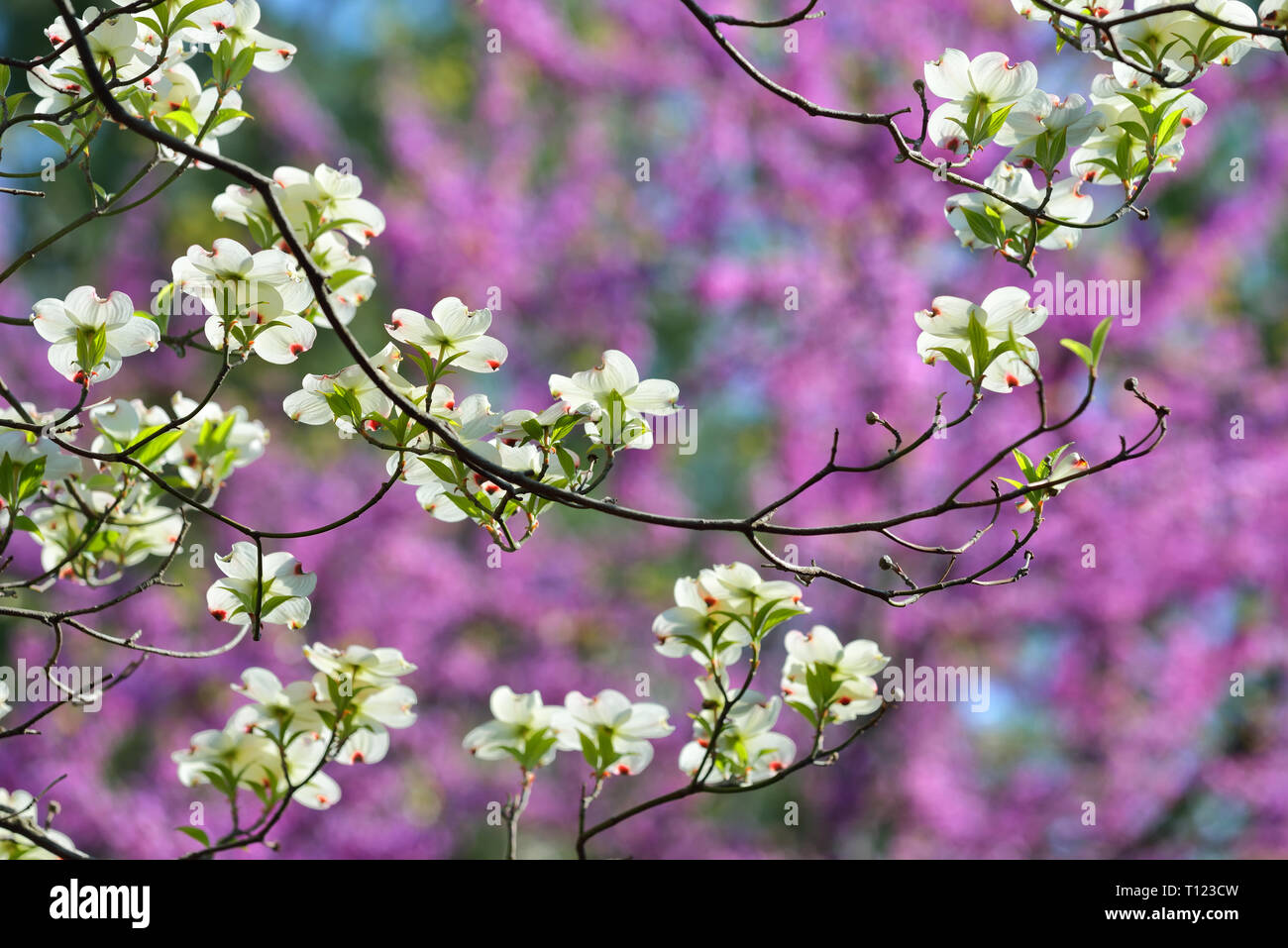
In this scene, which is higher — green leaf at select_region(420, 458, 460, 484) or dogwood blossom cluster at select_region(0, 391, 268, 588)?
dogwood blossom cluster at select_region(0, 391, 268, 588)

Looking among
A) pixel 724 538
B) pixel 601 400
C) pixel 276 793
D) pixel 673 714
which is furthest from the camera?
pixel 673 714

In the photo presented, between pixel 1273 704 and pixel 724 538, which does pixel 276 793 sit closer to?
pixel 724 538

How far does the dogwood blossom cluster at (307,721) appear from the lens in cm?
100

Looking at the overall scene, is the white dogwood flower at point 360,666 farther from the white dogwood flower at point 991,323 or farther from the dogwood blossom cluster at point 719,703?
the white dogwood flower at point 991,323

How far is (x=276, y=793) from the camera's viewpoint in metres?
1.05

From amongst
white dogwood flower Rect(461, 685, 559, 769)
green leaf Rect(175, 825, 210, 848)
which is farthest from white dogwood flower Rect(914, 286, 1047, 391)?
green leaf Rect(175, 825, 210, 848)

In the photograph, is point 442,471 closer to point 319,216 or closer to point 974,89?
point 319,216

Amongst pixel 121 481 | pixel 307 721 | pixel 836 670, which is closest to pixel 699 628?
pixel 836 670

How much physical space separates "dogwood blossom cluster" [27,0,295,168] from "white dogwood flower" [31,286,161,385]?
0.15m

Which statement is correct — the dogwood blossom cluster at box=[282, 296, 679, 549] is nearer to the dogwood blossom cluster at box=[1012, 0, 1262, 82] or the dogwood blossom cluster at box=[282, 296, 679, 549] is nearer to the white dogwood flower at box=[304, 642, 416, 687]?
the white dogwood flower at box=[304, 642, 416, 687]

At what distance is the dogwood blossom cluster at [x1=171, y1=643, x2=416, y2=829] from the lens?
1.00 metres

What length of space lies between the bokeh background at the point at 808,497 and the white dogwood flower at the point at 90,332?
8.49ft
